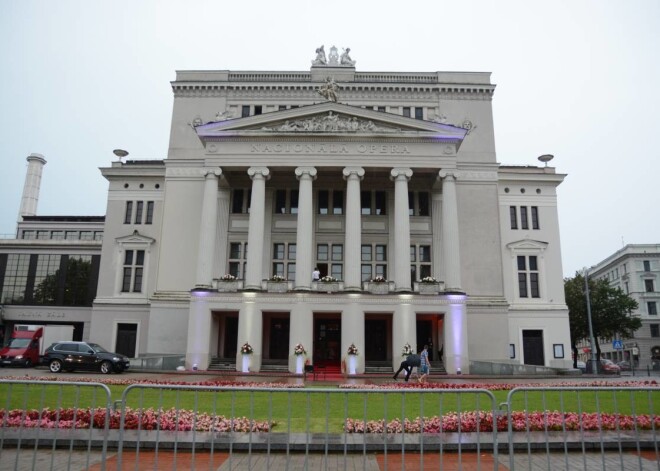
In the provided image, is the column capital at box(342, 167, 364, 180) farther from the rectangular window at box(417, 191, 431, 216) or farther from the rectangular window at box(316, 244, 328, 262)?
the rectangular window at box(417, 191, 431, 216)

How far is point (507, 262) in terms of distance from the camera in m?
43.7

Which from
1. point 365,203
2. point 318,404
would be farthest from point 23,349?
point 318,404

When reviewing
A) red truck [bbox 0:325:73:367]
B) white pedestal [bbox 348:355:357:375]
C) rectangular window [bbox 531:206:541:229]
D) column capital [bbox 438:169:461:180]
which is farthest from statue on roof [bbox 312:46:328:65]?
red truck [bbox 0:325:73:367]

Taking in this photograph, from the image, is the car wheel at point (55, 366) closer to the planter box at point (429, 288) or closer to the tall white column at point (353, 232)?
the tall white column at point (353, 232)

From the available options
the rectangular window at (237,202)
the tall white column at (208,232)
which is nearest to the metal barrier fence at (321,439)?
the tall white column at (208,232)

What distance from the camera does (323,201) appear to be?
41.7 meters

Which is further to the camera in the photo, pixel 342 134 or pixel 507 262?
pixel 507 262

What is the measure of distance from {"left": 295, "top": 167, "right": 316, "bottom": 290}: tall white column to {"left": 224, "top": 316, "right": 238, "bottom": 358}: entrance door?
24.5 ft

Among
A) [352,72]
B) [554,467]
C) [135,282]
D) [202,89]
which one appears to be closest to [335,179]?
[352,72]

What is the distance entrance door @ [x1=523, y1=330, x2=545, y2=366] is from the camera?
42.7 meters

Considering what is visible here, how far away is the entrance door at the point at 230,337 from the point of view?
39.5 metres

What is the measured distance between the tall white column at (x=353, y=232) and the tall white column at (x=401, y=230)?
2606 mm

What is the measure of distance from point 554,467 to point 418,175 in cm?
3287

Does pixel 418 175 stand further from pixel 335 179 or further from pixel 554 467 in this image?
pixel 554 467
